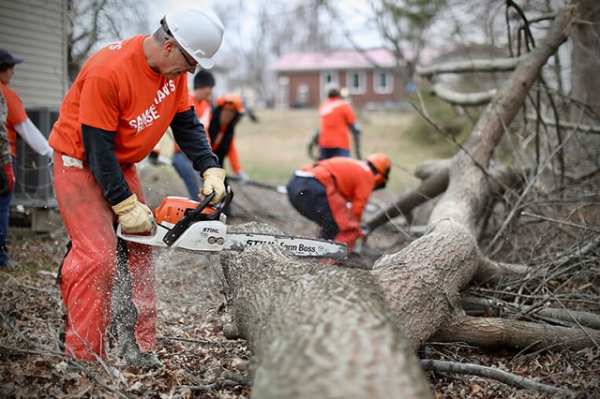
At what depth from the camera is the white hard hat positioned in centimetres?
295

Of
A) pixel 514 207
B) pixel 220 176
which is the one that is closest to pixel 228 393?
pixel 220 176

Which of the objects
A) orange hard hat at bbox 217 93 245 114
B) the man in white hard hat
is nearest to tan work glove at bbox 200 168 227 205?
the man in white hard hat

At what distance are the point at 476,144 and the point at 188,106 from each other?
3192 millimetres

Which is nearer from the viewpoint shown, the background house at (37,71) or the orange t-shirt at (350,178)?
the background house at (37,71)

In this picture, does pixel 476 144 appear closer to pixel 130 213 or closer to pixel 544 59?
pixel 544 59

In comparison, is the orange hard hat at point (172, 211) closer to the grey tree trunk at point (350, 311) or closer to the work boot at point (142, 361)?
the grey tree trunk at point (350, 311)

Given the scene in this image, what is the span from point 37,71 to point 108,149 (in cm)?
350

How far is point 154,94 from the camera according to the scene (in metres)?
3.08

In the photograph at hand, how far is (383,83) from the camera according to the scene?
44.6 m

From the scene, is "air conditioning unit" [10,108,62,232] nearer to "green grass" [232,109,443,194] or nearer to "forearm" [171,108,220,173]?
"forearm" [171,108,220,173]

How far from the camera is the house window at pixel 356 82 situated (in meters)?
45.1

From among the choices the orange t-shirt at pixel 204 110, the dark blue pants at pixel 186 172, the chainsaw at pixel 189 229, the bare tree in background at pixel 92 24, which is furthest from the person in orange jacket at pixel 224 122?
the chainsaw at pixel 189 229

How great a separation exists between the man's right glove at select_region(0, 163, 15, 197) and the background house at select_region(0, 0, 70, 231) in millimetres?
425

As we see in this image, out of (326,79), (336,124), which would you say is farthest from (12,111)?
(326,79)
